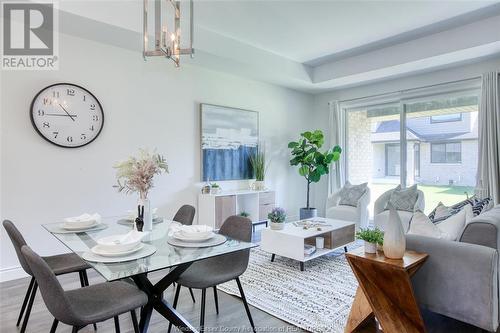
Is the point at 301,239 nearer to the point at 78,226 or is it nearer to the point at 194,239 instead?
the point at 194,239

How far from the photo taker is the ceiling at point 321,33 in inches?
134

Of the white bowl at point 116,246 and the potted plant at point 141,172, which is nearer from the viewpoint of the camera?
the white bowl at point 116,246

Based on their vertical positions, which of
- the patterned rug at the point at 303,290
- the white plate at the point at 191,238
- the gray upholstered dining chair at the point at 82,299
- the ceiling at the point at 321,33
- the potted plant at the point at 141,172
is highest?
the ceiling at the point at 321,33

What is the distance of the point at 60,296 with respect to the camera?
57.8 inches

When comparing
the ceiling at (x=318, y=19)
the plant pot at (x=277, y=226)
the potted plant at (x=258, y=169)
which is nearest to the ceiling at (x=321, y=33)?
the ceiling at (x=318, y=19)

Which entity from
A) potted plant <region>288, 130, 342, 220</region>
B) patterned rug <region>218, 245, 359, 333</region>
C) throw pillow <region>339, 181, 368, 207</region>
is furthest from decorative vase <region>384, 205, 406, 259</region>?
potted plant <region>288, 130, 342, 220</region>

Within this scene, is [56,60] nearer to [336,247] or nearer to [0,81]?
[0,81]

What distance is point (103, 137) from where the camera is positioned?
12.5 ft

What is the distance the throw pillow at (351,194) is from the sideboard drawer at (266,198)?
3.81ft

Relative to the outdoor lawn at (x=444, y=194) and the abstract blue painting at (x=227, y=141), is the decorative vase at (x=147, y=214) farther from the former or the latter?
the outdoor lawn at (x=444, y=194)

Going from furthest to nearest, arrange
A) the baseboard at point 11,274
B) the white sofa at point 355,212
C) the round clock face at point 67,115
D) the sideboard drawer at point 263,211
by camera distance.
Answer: the sideboard drawer at point 263,211 < the white sofa at point 355,212 < the round clock face at point 67,115 < the baseboard at point 11,274

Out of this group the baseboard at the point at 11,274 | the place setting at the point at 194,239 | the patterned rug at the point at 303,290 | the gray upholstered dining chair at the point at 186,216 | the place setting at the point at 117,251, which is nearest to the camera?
the place setting at the point at 117,251

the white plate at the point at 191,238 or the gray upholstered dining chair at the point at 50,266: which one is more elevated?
the white plate at the point at 191,238

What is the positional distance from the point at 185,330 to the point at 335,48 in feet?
14.5
